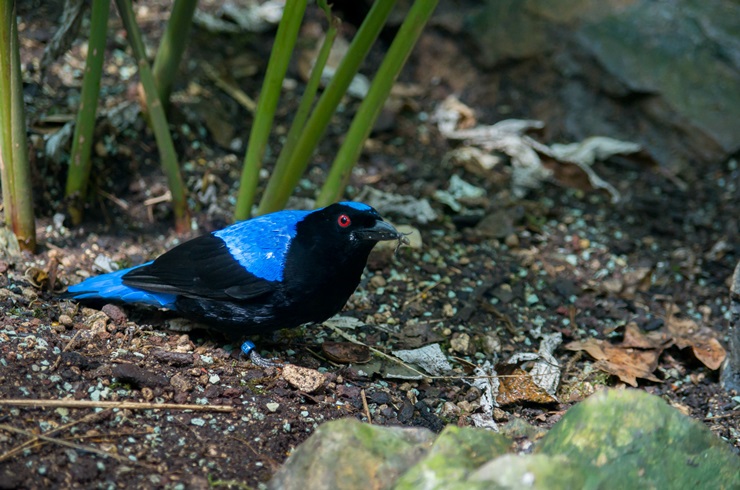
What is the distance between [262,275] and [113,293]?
741 millimetres

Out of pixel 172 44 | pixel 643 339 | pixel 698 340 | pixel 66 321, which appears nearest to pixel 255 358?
pixel 66 321

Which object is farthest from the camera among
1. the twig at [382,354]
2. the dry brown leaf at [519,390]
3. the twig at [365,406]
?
the twig at [382,354]

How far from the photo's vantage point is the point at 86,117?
14.5ft

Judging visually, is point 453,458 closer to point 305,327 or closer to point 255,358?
point 255,358

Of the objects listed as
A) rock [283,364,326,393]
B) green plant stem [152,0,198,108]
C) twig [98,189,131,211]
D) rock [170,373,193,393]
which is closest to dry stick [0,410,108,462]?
rock [170,373,193,393]

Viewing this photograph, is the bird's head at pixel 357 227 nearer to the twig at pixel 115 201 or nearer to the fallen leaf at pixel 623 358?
the fallen leaf at pixel 623 358

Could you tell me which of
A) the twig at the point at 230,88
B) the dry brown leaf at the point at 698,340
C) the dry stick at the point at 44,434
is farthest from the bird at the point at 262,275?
the twig at the point at 230,88

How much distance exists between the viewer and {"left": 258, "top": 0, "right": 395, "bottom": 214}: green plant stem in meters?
4.21

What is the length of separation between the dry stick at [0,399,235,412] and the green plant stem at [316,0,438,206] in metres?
1.52

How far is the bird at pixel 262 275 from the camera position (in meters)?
3.96

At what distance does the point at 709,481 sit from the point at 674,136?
4.02 m

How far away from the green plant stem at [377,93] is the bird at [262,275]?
0.53m

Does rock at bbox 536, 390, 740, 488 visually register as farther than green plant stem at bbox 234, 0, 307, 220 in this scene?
No

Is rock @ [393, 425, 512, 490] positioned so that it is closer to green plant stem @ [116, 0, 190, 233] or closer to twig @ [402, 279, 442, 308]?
twig @ [402, 279, 442, 308]
